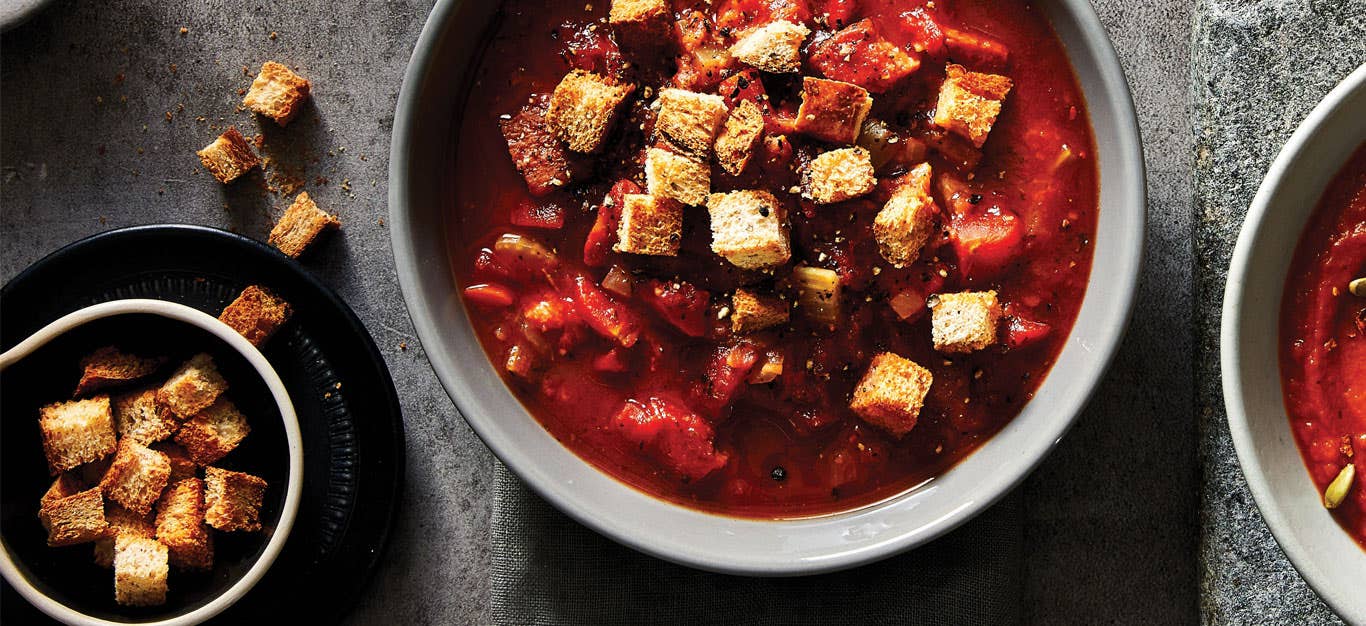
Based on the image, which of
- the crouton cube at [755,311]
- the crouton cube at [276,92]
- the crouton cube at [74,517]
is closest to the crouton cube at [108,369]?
the crouton cube at [74,517]

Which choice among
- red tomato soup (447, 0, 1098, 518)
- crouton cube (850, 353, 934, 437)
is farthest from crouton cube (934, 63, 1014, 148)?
crouton cube (850, 353, 934, 437)

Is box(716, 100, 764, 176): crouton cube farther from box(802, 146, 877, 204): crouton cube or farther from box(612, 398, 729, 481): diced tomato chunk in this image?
box(612, 398, 729, 481): diced tomato chunk

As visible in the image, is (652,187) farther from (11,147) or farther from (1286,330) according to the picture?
(11,147)

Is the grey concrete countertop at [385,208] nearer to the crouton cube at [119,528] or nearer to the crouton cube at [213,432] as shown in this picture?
the crouton cube at [213,432]

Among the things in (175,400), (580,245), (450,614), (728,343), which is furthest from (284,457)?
(728,343)

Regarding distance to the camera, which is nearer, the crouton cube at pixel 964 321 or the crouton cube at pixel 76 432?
the crouton cube at pixel 964 321

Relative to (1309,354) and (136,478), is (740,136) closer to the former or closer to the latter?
(1309,354)

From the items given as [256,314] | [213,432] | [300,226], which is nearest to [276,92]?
[300,226]
